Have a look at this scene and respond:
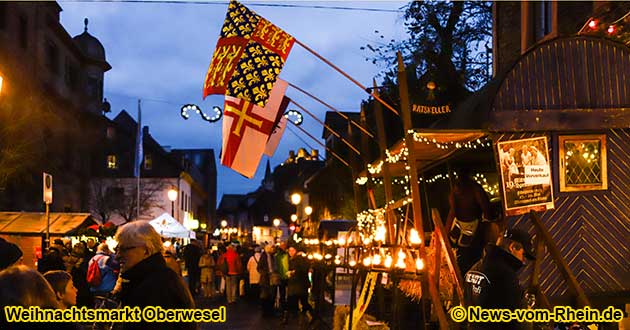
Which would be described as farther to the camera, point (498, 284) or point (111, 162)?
point (111, 162)

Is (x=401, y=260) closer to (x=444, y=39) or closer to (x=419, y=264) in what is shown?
(x=419, y=264)

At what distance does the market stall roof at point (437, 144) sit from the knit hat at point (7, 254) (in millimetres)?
5678

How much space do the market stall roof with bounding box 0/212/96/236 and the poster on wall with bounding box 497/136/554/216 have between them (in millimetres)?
15051

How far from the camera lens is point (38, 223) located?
2236cm

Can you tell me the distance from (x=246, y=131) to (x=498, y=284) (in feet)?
30.1

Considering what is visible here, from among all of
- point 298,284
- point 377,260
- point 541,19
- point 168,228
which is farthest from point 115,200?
point 377,260

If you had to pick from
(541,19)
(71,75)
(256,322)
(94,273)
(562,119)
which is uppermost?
(71,75)

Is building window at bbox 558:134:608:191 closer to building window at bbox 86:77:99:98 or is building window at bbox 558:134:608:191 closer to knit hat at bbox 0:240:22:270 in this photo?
knit hat at bbox 0:240:22:270

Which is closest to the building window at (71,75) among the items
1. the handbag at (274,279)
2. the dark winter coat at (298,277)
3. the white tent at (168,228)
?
the white tent at (168,228)

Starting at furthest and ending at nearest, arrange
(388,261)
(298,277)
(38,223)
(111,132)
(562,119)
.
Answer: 1. (111,132)
2. (38,223)
3. (298,277)
4. (388,261)
5. (562,119)

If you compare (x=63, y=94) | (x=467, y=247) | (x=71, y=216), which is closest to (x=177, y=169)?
(x=63, y=94)

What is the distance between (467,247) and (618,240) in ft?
7.34

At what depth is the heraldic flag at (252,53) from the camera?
41.2 feet

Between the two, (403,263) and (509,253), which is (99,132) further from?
(509,253)
